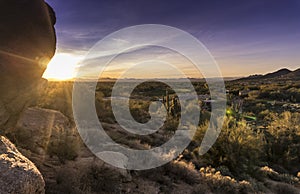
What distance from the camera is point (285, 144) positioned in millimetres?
13031

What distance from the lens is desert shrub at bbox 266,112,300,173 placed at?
471 inches

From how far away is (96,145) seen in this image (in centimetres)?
931

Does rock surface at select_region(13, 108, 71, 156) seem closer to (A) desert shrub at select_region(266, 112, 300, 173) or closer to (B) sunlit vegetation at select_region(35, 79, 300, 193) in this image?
(B) sunlit vegetation at select_region(35, 79, 300, 193)

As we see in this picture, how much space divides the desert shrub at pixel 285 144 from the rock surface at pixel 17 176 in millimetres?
10589

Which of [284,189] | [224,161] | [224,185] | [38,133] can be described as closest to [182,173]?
[224,185]

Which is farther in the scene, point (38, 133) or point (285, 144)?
point (285, 144)

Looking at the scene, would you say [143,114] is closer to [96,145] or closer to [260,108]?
[96,145]

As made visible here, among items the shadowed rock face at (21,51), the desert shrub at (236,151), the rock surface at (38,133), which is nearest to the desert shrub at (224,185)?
the desert shrub at (236,151)

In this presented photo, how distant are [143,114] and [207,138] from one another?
26.2 feet

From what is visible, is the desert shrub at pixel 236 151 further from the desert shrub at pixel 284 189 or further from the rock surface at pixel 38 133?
the rock surface at pixel 38 133

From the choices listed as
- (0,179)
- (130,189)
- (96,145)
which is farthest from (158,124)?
(0,179)

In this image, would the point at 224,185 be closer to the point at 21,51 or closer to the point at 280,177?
the point at 280,177

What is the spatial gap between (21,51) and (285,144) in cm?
1198

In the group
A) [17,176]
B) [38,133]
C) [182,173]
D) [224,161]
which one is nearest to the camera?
[17,176]
